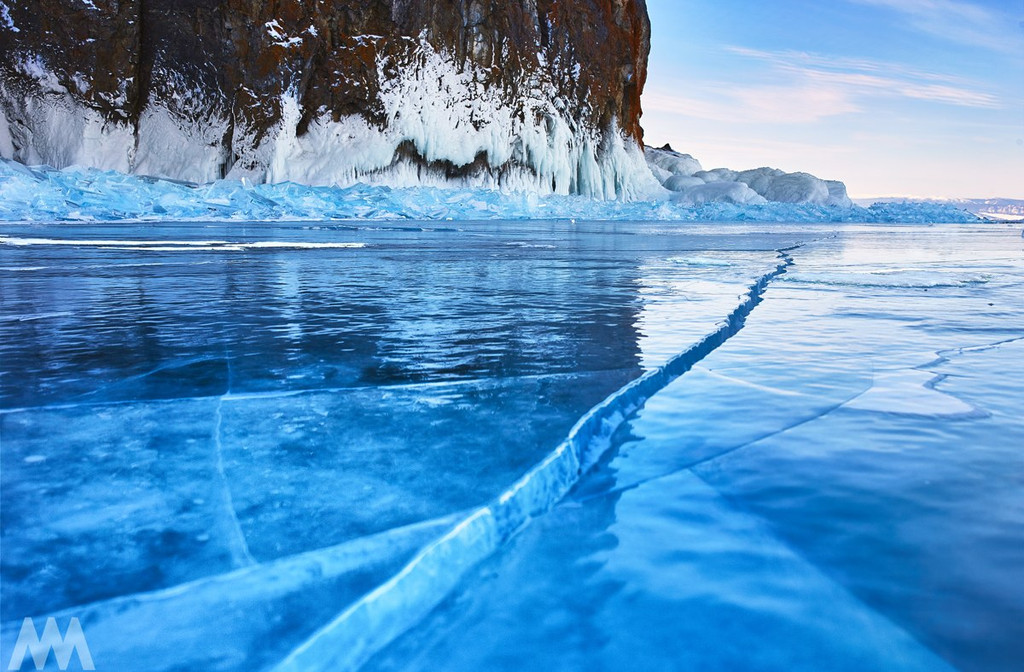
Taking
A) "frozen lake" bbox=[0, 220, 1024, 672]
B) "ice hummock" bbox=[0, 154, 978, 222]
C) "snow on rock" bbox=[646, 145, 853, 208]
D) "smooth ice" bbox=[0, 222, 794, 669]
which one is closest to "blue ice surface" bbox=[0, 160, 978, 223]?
"ice hummock" bbox=[0, 154, 978, 222]

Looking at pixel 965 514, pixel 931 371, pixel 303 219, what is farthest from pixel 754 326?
pixel 303 219

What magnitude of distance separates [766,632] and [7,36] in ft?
68.6

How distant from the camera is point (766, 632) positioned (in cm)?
67

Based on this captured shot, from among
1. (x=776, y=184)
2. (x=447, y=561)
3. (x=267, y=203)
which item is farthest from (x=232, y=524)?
(x=776, y=184)

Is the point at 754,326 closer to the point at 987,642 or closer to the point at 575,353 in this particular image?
the point at 575,353

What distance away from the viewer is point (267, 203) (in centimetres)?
1378

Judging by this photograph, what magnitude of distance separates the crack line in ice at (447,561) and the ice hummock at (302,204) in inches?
489

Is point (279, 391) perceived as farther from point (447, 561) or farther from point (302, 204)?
point (302, 204)

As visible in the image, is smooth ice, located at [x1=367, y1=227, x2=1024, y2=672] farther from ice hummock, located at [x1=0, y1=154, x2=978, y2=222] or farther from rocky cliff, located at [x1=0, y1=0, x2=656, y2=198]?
rocky cliff, located at [x1=0, y1=0, x2=656, y2=198]

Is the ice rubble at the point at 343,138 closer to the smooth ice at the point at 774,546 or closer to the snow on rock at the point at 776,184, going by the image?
the snow on rock at the point at 776,184

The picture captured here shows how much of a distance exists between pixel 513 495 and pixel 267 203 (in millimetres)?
13983

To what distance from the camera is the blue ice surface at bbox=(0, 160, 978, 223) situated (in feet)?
37.5

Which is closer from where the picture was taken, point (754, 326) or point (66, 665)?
point (66, 665)

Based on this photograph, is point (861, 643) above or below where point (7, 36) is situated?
below
